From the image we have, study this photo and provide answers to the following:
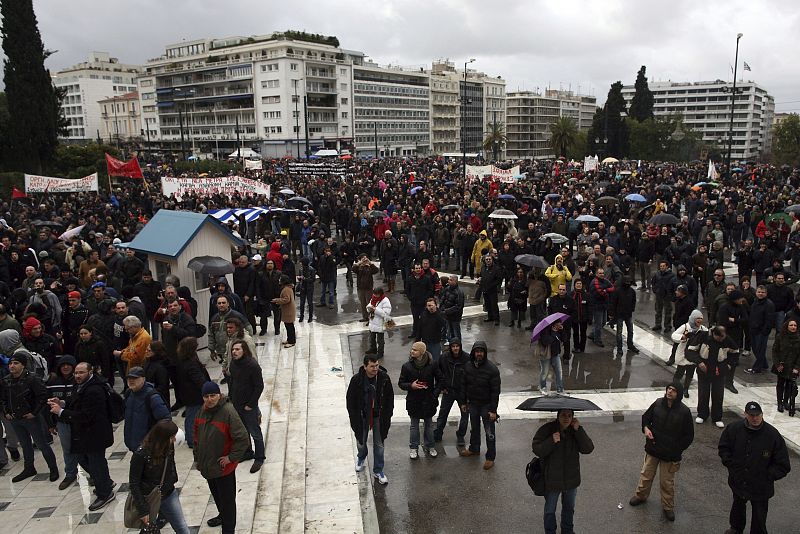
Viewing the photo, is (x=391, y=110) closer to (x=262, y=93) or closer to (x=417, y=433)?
(x=262, y=93)

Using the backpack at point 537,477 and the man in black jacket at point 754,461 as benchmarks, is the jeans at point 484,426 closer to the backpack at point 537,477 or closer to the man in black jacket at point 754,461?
the backpack at point 537,477

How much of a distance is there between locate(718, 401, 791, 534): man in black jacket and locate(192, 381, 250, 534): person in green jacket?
4576 mm

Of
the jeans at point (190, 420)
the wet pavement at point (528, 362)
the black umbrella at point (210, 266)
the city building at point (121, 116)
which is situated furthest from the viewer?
the city building at point (121, 116)

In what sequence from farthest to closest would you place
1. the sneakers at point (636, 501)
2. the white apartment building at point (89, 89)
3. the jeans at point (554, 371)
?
the white apartment building at point (89, 89) < the jeans at point (554, 371) < the sneakers at point (636, 501)

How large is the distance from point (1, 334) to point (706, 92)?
18576 cm

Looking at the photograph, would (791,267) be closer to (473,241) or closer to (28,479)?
(473,241)

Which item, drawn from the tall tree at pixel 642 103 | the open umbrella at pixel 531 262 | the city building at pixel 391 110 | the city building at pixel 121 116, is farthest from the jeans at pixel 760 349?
the city building at pixel 121 116

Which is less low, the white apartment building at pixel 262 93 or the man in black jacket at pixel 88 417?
the white apartment building at pixel 262 93

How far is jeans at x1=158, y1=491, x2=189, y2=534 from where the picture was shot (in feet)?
17.9

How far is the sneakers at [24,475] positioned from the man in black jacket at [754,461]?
7.52 m

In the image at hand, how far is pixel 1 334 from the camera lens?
23.6 ft

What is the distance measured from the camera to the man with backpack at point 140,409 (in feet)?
19.4

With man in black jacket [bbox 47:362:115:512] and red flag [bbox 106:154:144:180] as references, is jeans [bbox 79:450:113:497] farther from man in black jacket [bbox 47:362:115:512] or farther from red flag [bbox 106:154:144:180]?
red flag [bbox 106:154:144:180]

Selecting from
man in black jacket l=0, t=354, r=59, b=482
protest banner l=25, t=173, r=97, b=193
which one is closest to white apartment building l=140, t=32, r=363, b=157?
protest banner l=25, t=173, r=97, b=193
